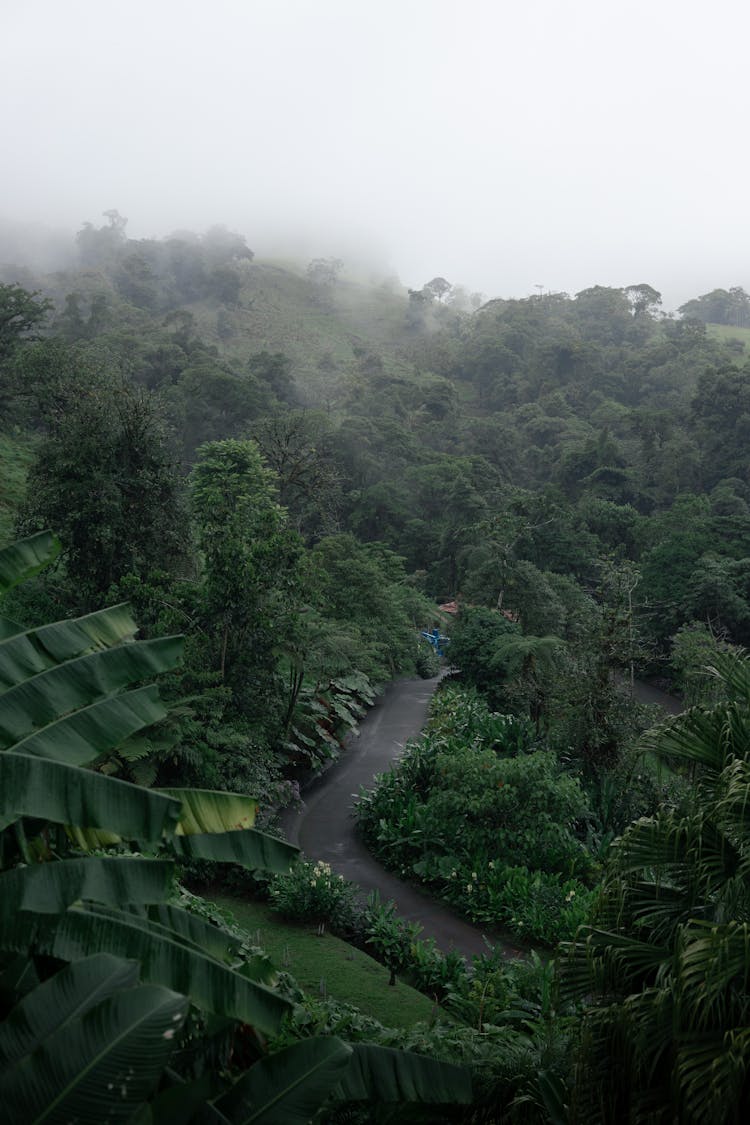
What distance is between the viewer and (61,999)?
282 centimetres

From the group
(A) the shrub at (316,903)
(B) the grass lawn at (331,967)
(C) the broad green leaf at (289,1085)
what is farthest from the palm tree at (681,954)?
(A) the shrub at (316,903)

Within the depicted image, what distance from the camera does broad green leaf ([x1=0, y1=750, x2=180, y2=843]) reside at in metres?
3.21

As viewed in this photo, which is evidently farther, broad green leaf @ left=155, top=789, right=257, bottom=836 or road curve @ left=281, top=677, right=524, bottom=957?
road curve @ left=281, top=677, right=524, bottom=957

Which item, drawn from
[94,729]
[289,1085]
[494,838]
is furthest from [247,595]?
[289,1085]

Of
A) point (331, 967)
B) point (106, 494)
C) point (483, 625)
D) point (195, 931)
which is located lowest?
point (483, 625)

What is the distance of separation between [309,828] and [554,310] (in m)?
72.7

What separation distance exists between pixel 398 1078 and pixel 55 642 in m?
2.75

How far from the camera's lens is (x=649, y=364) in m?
62.5

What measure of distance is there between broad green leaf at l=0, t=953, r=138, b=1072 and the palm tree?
2.40 metres

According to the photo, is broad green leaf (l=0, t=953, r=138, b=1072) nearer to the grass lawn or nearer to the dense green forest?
the dense green forest

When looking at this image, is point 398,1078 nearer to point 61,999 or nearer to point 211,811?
point 211,811

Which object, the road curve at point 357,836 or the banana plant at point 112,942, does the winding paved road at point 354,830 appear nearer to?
the road curve at point 357,836

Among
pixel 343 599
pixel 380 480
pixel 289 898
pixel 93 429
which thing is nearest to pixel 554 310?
pixel 380 480

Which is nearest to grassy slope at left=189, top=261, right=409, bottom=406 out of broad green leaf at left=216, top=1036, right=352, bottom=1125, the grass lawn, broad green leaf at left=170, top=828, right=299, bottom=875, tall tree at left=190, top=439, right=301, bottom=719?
tall tree at left=190, top=439, right=301, bottom=719
